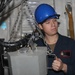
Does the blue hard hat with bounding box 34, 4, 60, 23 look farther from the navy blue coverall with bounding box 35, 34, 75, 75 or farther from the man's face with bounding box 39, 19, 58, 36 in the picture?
the navy blue coverall with bounding box 35, 34, 75, 75

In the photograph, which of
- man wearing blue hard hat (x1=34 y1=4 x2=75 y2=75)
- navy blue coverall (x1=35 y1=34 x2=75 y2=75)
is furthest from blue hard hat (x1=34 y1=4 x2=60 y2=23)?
navy blue coverall (x1=35 y1=34 x2=75 y2=75)

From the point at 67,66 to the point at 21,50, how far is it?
39 cm

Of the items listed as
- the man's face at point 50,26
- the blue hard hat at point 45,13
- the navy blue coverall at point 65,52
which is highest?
the blue hard hat at point 45,13

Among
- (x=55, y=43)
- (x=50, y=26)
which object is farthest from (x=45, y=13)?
(x=55, y=43)

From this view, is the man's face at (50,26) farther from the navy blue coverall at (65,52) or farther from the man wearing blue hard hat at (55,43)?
the navy blue coverall at (65,52)

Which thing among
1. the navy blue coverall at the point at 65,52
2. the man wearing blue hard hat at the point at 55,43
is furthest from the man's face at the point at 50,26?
the navy blue coverall at the point at 65,52

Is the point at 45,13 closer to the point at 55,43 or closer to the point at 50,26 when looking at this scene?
the point at 50,26

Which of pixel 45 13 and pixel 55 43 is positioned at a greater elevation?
pixel 45 13

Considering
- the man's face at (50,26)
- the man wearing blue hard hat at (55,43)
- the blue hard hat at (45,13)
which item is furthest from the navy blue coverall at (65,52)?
the blue hard hat at (45,13)

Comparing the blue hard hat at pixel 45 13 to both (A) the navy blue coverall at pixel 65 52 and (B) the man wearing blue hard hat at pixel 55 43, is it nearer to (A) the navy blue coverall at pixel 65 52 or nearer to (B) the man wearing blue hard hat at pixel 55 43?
(B) the man wearing blue hard hat at pixel 55 43

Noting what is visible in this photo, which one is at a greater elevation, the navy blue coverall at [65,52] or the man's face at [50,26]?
the man's face at [50,26]

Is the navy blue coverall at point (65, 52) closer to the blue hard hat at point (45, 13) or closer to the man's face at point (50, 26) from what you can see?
the man's face at point (50, 26)

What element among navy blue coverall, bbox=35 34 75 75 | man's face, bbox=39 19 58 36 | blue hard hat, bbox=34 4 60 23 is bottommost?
navy blue coverall, bbox=35 34 75 75

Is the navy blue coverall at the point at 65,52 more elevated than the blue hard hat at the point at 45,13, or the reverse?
the blue hard hat at the point at 45,13
